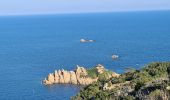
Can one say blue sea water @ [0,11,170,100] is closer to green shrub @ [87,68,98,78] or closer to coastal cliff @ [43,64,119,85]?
coastal cliff @ [43,64,119,85]

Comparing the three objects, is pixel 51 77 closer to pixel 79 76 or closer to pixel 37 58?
pixel 79 76

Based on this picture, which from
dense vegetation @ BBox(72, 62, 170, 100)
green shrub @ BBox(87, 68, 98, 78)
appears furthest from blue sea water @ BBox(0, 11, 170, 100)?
dense vegetation @ BBox(72, 62, 170, 100)

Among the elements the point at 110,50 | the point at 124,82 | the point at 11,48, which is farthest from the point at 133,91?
the point at 11,48

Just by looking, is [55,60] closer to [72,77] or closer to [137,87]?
[72,77]

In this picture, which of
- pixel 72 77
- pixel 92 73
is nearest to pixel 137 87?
pixel 72 77

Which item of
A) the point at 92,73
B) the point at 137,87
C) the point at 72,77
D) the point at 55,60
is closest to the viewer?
the point at 137,87

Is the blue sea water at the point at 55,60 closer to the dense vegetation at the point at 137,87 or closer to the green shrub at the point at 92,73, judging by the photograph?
the green shrub at the point at 92,73

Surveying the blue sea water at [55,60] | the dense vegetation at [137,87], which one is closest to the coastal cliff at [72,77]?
the blue sea water at [55,60]

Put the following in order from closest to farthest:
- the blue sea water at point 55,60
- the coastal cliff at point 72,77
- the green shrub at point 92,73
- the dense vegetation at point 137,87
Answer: the dense vegetation at point 137,87 < the blue sea water at point 55,60 < the coastal cliff at point 72,77 < the green shrub at point 92,73
